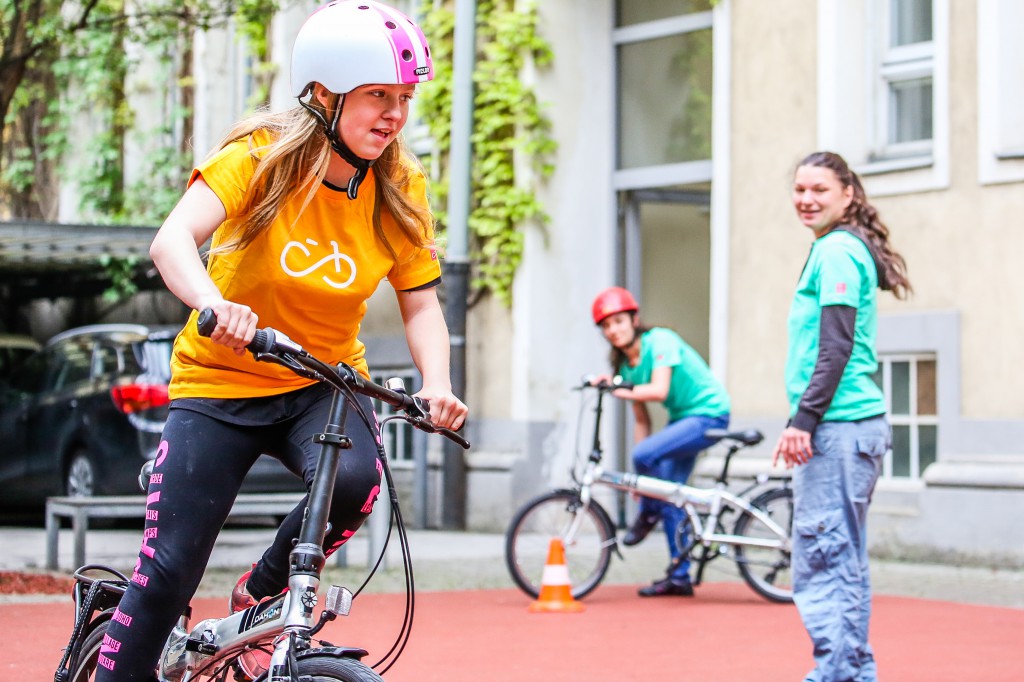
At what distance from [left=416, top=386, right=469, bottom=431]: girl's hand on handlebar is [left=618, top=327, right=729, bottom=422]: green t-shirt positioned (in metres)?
5.67

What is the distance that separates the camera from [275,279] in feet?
12.3

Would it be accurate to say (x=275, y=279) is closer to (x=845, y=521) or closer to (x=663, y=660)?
(x=845, y=521)

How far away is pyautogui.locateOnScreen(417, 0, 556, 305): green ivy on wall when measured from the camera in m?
13.3

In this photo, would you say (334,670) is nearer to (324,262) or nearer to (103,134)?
(324,262)

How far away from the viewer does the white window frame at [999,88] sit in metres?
10.4

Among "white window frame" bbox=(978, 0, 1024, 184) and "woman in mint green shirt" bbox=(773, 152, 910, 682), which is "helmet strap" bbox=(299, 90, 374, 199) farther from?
"white window frame" bbox=(978, 0, 1024, 184)

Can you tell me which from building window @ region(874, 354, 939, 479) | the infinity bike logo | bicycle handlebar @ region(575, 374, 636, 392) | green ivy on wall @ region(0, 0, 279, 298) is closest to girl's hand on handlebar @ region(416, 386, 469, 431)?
the infinity bike logo

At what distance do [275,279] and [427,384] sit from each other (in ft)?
1.42

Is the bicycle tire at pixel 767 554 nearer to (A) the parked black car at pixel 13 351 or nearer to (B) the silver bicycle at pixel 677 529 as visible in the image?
(B) the silver bicycle at pixel 677 529

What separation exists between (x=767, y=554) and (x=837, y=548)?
381 cm

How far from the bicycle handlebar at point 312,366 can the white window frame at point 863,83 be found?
803 centimetres

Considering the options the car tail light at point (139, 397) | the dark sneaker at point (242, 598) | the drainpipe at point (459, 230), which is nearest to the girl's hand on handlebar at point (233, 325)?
the dark sneaker at point (242, 598)

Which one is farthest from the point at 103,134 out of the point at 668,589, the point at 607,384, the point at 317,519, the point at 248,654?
the point at 317,519

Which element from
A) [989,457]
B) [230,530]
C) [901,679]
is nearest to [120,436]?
[230,530]
